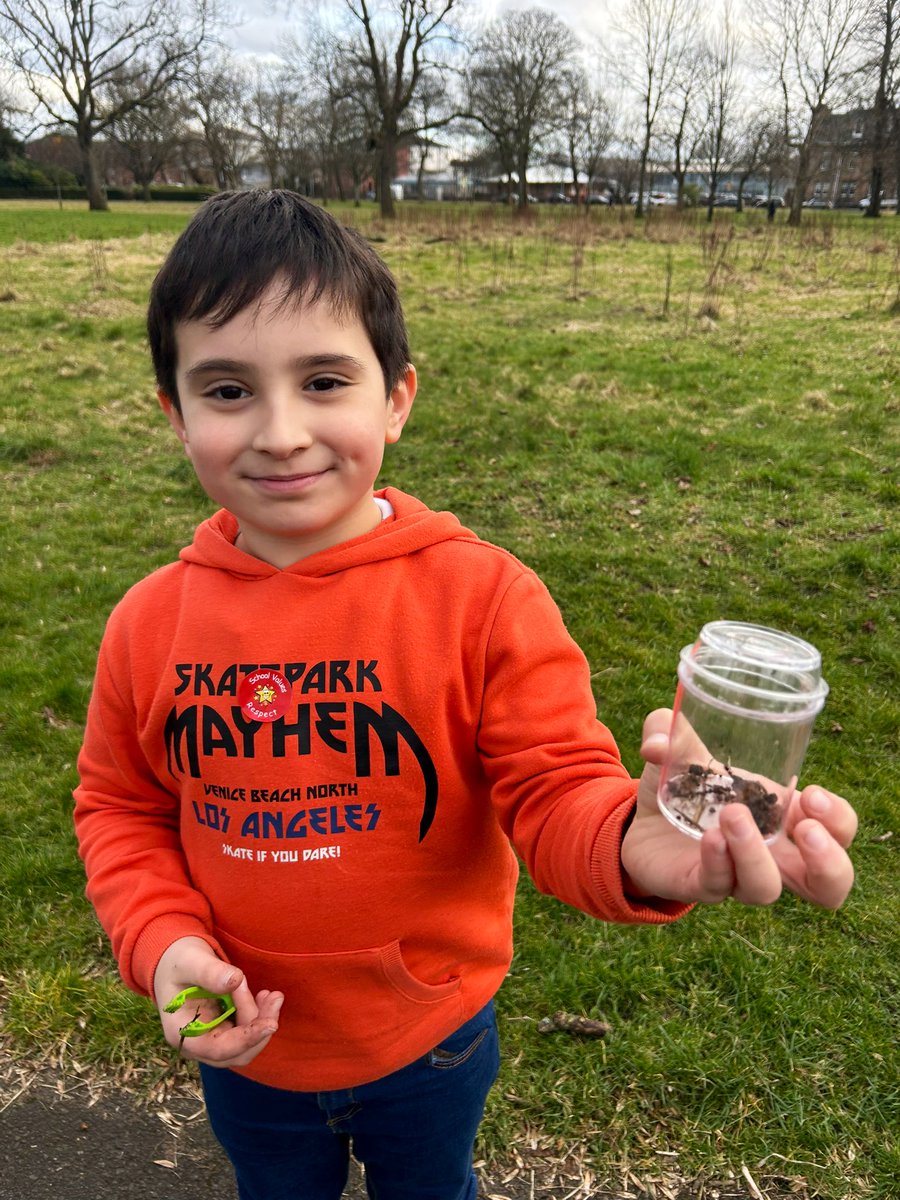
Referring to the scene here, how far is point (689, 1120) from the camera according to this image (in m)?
2.39

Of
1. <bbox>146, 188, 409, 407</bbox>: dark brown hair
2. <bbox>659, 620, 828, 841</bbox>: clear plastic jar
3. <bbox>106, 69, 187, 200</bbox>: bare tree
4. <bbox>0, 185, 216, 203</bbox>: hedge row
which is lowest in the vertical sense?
<bbox>659, 620, 828, 841</bbox>: clear plastic jar

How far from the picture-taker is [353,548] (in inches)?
57.5

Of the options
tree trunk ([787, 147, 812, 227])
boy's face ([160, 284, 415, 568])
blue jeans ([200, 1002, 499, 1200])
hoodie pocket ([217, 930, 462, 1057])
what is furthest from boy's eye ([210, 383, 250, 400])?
tree trunk ([787, 147, 812, 227])

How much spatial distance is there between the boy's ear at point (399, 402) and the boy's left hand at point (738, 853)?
2.71 feet

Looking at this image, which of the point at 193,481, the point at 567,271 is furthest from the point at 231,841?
the point at 567,271

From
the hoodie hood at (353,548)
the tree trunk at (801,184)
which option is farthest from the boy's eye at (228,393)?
the tree trunk at (801,184)

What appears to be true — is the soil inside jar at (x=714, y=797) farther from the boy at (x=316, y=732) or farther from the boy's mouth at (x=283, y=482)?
the boy's mouth at (x=283, y=482)

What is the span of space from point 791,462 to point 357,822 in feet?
21.4

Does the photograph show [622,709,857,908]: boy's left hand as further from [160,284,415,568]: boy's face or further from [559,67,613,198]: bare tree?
[559,67,613,198]: bare tree

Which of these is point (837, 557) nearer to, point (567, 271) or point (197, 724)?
point (197, 724)

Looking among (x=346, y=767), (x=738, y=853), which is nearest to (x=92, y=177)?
(x=346, y=767)

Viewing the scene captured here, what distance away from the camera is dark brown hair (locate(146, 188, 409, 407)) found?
1.35m

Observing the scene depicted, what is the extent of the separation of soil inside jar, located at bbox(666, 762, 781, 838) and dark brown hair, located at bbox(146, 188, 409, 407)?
0.91 meters

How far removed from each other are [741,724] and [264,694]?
802 millimetres
